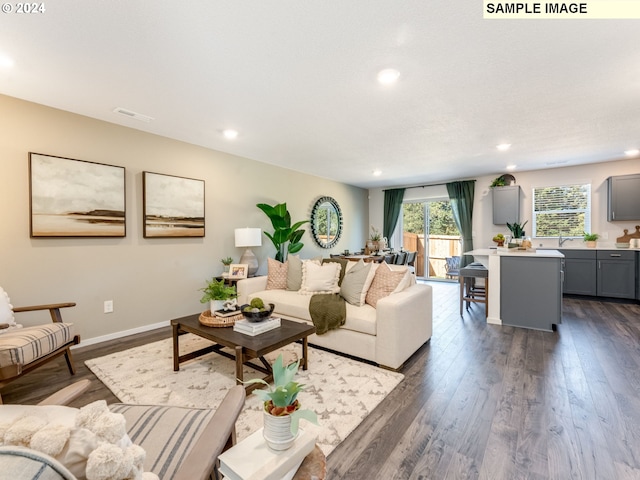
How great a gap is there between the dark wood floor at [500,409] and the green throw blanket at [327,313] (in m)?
0.75

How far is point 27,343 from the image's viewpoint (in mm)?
2035

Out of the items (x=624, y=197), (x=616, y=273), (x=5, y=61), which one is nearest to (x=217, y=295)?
(x=5, y=61)

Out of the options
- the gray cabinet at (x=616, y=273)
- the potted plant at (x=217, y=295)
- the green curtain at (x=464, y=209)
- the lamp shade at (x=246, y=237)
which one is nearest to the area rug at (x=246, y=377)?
the potted plant at (x=217, y=295)

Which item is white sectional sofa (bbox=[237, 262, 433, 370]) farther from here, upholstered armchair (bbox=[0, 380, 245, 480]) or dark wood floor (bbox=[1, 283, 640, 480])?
upholstered armchair (bbox=[0, 380, 245, 480])

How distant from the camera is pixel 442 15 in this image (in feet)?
5.63

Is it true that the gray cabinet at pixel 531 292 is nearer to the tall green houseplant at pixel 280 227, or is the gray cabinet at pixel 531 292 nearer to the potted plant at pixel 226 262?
the tall green houseplant at pixel 280 227

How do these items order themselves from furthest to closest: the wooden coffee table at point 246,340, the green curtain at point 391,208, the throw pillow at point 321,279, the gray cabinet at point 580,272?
the green curtain at point 391,208, the gray cabinet at point 580,272, the throw pillow at point 321,279, the wooden coffee table at point 246,340

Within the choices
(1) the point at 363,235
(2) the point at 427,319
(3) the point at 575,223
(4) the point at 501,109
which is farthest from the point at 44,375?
(3) the point at 575,223

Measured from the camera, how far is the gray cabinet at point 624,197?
4.96m

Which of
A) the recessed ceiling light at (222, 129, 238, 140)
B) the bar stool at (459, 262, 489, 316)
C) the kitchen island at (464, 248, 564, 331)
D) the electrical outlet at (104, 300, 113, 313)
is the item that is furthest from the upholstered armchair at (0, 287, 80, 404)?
the kitchen island at (464, 248, 564, 331)

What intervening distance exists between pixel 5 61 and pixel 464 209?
7.14 metres

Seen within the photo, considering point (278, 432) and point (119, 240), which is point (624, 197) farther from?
point (119, 240)

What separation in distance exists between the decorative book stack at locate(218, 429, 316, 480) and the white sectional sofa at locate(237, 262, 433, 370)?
176 cm

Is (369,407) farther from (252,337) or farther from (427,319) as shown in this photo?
(427,319)
